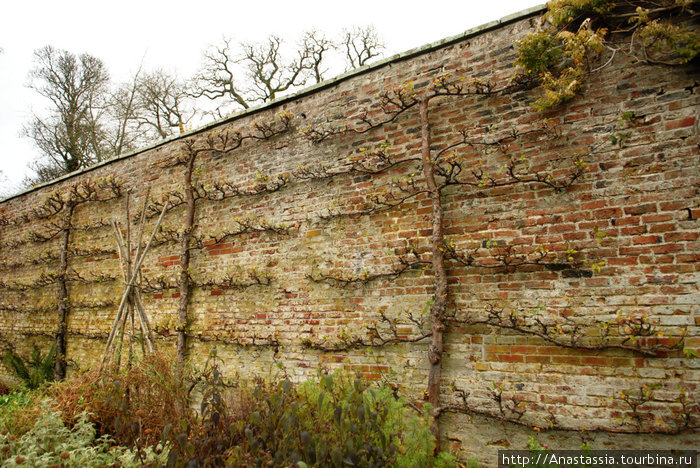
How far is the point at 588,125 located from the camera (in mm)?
3316

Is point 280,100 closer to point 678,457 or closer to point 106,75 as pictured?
point 678,457

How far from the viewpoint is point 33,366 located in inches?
282

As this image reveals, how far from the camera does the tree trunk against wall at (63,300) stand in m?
6.85

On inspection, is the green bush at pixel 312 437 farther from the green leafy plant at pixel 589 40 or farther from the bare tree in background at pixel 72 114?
the bare tree in background at pixel 72 114

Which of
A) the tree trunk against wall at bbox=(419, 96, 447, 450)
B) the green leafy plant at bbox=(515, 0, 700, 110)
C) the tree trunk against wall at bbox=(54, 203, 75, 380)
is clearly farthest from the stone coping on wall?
the tree trunk against wall at bbox=(54, 203, 75, 380)

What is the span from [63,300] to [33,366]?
4.49 feet

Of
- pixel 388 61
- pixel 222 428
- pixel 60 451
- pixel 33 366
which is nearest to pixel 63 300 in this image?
pixel 33 366

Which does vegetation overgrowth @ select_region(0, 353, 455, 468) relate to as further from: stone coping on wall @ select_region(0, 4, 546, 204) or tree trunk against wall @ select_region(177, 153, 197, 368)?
stone coping on wall @ select_region(0, 4, 546, 204)

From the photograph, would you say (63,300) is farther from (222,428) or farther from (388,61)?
(388,61)

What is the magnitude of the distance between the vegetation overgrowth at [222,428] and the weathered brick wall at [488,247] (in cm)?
80

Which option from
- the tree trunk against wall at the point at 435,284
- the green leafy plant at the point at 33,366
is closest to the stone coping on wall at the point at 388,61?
the tree trunk against wall at the point at 435,284

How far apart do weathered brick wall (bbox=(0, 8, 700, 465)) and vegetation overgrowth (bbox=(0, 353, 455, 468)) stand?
0.80m

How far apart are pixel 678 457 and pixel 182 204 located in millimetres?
6037

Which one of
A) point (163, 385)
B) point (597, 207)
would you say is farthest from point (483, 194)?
point (163, 385)
